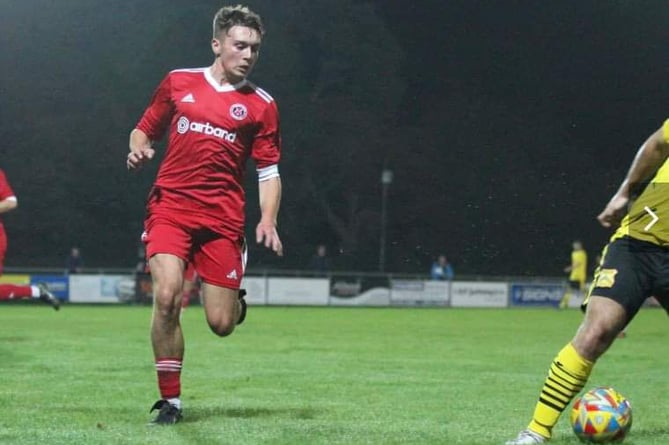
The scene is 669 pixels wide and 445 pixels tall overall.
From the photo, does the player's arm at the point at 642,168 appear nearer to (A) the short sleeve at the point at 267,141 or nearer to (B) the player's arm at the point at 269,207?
(B) the player's arm at the point at 269,207

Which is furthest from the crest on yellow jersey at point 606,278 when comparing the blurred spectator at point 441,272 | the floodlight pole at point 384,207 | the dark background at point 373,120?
the floodlight pole at point 384,207

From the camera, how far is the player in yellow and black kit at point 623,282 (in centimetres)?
577

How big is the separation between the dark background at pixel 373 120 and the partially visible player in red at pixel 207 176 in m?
19.1

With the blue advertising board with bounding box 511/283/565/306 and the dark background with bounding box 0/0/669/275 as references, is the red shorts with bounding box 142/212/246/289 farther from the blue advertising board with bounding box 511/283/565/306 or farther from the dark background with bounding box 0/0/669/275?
the blue advertising board with bounding box 511/283/565/306

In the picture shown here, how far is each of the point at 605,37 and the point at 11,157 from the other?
65.6ft

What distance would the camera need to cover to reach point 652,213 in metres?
5.95

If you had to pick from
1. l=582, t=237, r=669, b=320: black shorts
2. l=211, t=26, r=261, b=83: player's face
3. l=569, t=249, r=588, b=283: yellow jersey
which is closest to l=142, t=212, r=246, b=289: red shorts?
l=211, t=26, r=261, b=83: player's face

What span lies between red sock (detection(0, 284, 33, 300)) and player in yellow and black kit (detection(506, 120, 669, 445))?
11596 mm

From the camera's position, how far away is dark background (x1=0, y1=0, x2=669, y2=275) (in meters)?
31.4

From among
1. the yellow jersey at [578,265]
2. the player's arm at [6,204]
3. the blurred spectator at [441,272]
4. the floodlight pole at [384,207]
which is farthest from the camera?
the floodlight pole at [384,207]

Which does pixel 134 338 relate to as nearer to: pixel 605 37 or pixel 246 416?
pixel 246 416

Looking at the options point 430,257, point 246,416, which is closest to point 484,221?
point 430,257

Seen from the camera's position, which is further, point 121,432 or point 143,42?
point 143,42

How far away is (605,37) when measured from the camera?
89.7 ft
